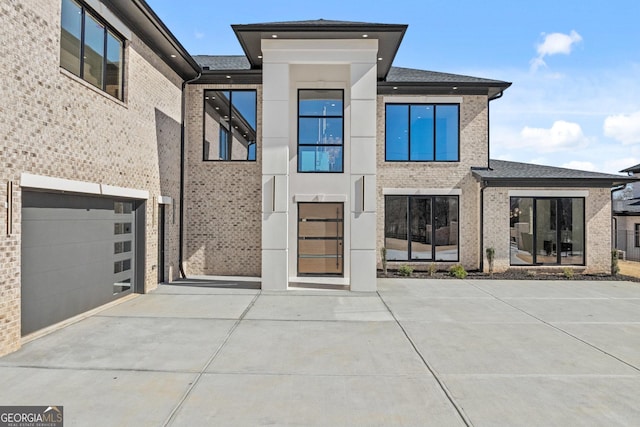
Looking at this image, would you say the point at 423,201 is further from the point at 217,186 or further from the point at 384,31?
the point at 217,186

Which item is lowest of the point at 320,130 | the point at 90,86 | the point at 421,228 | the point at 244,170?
the point at 421,228

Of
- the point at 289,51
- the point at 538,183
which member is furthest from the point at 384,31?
→ the point at 538,183

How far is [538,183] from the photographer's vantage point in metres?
14.1

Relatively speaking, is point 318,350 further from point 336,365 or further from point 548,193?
point 548,193

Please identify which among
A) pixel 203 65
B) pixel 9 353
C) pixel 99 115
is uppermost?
pixel 203 65

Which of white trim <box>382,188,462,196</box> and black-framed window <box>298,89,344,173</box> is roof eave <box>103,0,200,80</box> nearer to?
black-framed window <box>298,89,344,173</box>

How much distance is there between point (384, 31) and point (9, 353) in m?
10.4

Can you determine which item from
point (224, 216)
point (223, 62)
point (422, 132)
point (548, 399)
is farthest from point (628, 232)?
point (223, 62)

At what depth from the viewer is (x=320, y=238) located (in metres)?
13.0

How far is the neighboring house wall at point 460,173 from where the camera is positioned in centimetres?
1448

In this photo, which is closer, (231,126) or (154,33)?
(154,33)

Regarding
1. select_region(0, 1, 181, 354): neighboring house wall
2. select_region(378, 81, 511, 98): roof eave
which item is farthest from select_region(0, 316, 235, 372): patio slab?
select_region(378, 81, 511, 98): roof eave

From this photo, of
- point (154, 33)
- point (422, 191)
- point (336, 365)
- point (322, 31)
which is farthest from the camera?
point (422, 191)

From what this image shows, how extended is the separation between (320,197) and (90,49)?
284 inches
